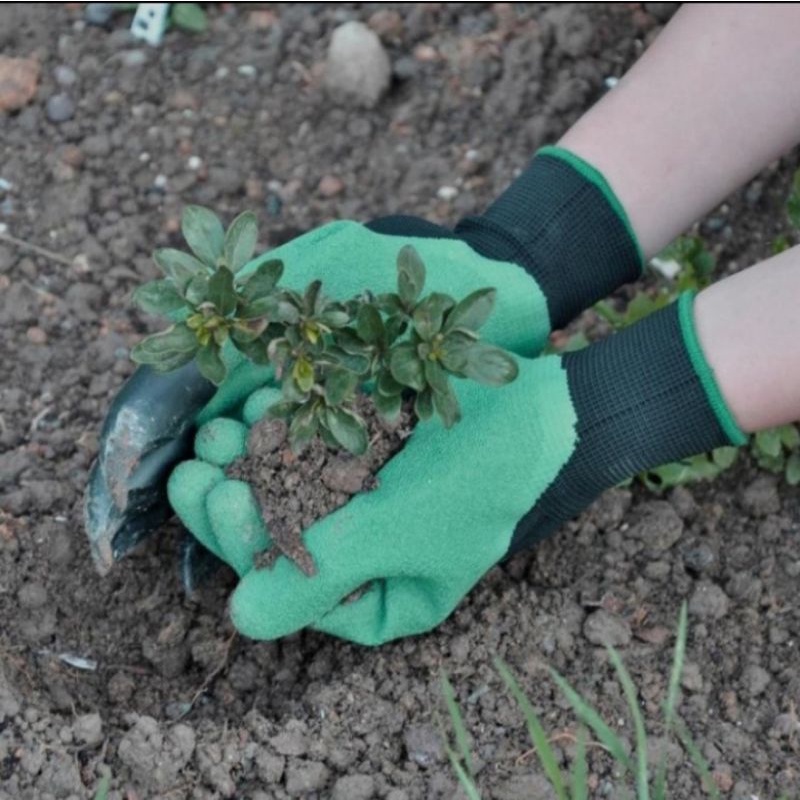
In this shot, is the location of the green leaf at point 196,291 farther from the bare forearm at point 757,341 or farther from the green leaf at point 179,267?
the bare forearm at point 757,341

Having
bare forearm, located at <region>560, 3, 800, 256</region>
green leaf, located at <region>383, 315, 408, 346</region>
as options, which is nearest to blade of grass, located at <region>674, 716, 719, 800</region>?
green leaf, located at <region>383, 315, 408, 346</region>

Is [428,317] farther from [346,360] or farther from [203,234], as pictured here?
[203,234]

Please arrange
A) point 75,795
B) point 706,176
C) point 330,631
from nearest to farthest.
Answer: point 75,795 → point 330,631 → point 706,176

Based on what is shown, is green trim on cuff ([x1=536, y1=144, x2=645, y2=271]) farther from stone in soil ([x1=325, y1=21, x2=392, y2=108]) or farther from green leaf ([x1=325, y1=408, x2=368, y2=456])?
green leaf ([x1=325, y1=408, x2=368, y2=456])

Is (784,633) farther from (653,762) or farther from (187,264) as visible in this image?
(187,264)

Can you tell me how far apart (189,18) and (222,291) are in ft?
4.32

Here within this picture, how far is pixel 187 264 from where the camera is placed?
5.38ft

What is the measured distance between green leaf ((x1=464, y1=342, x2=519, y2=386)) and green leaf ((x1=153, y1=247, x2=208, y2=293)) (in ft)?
1.10

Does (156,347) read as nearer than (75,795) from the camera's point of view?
Yes

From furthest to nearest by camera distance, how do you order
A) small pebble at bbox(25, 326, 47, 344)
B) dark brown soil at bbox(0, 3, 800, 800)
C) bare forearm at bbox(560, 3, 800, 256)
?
small pebble at bbox(25, 326, 47, 344) < bare forearm at bbox(560, 3, 800, 256) < dark brown soil at bbox(0, 3, 800, 800)

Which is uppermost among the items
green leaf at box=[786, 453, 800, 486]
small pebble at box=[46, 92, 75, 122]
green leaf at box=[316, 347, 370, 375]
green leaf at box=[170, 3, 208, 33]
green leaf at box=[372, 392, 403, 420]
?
green leaf at box=[316, 347, 370, 375]

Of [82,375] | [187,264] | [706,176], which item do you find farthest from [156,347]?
[706,176]

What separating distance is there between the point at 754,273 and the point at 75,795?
1.16 meters

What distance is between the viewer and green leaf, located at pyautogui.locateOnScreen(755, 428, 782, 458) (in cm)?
216
